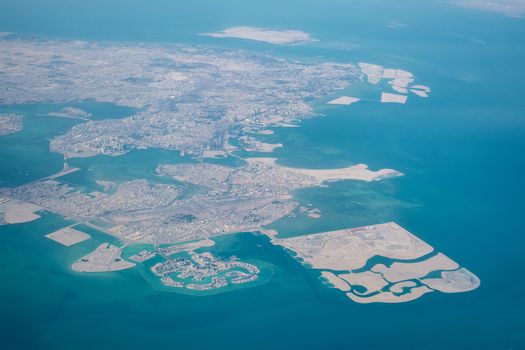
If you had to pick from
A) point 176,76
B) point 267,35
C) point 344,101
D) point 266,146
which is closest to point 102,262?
point 266,146

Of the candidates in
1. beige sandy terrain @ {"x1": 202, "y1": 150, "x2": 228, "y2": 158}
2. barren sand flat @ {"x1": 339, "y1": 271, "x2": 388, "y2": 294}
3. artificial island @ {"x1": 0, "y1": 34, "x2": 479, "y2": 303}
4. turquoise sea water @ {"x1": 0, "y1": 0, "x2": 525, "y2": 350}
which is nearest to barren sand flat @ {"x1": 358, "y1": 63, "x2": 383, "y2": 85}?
artificial island @ {"x1": 0, "y1": 34, "x2": 479, "y2": 303}

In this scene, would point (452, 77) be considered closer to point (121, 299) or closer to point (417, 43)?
point (417, 43)

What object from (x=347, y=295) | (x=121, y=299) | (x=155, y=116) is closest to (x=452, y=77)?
(x=155, y=116)

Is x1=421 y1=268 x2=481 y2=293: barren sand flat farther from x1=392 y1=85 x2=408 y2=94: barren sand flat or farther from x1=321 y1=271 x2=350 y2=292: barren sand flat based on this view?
x1=392 y1=85 x2=408 y2=94: barren sand flat

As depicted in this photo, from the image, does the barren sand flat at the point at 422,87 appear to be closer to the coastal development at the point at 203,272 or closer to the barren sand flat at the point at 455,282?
the barren sand flat at the point at 455,282

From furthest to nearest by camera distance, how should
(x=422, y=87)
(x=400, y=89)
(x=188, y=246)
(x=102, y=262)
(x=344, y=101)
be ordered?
(x=422, y=87) → (x=400, y=89) → (x=344, y=101) → (x=188, y=246) → (x=102, y=262)

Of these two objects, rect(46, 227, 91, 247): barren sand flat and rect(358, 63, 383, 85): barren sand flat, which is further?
rect(358, 63, 383, 85): barren sand flat

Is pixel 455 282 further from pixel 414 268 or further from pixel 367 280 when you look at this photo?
pixel 367 280
